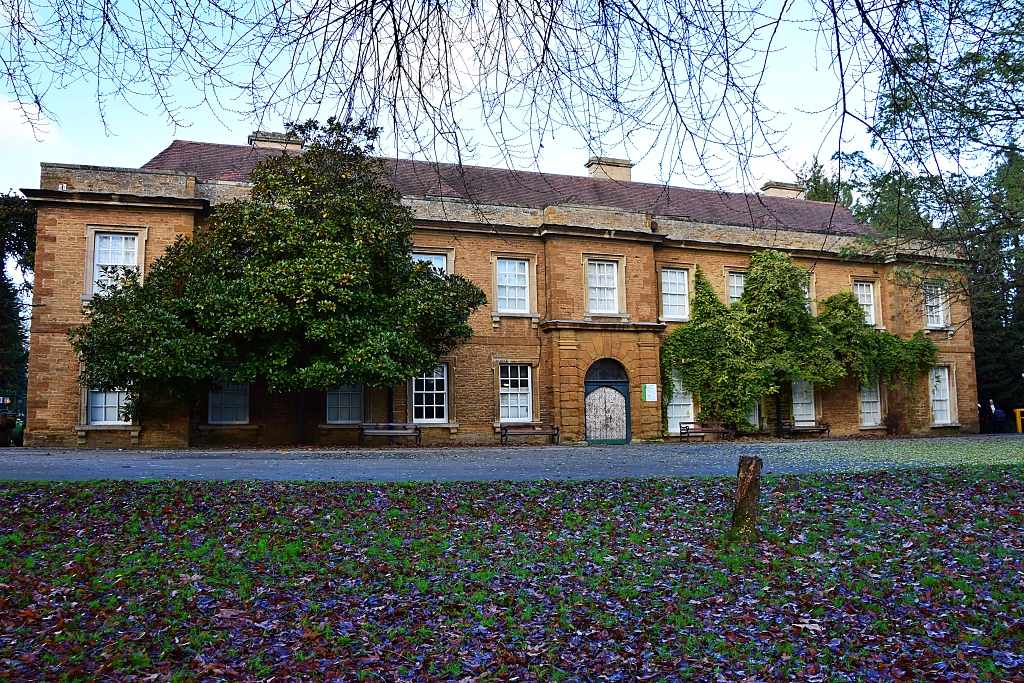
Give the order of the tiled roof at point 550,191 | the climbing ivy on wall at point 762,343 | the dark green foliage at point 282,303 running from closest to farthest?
the dark green foliage at point 282,303
the tiled roof at point 550,191
the climbing ivy on wall at point 762,343

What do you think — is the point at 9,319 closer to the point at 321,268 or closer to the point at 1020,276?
the point at 321,268

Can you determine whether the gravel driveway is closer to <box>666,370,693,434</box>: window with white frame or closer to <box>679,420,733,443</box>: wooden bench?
<box>679,420,733,443</box>: wooden bench

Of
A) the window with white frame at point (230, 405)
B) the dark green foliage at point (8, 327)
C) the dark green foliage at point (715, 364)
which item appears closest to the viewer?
the window with white frame at point (230, 405)

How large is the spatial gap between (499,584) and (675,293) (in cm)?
1927

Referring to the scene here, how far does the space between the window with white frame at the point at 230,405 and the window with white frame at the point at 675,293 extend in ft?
42.0

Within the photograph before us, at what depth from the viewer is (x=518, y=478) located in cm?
1316

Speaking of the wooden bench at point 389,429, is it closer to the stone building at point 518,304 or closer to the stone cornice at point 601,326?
the stone building at point 518,304

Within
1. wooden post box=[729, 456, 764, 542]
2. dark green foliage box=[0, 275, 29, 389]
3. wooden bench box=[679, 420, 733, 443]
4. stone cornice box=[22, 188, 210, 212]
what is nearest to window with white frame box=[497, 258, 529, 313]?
wooden bench box=[679, 420, 733, 443]

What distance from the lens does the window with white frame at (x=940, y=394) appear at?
28.8 m

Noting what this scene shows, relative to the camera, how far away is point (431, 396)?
22781 mm

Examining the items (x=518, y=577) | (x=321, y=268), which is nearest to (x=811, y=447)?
(x=321, y=268)

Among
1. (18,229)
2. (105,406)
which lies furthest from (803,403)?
(18,229)

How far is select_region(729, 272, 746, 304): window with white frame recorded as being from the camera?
87.5 feet

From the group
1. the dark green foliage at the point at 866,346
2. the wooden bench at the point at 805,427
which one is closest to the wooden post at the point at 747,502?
the wooden bench at the point at 805,427
